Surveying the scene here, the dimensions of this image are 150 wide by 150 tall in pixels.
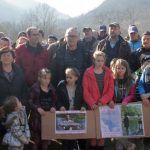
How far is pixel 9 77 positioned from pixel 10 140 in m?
1.19

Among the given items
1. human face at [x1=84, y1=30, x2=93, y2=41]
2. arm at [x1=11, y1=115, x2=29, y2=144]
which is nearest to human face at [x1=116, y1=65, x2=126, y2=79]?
arm at [x1=11, y1=115, x2=29, y2=144]

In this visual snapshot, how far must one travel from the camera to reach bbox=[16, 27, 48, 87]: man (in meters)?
7.47

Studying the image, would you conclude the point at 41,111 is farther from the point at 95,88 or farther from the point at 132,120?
the point at 132,120

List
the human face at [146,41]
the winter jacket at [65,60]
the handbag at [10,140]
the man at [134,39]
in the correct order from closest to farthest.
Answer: the handbag at [10,140]
the winter jacket at [65,60]
the human face at [146,41]
the man at [134,39]

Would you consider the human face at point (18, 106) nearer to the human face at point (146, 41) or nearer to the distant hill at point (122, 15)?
the human face at point (146, 41)

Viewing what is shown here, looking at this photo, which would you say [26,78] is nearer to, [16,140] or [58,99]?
[58,99]

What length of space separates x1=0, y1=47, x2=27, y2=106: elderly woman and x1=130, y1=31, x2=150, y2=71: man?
267 cm

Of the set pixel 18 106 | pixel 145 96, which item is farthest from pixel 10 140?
pixel 145 96

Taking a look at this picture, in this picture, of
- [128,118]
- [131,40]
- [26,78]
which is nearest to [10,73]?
[26,78]

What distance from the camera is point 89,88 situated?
7.04 m

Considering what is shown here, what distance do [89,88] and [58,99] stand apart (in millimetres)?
620

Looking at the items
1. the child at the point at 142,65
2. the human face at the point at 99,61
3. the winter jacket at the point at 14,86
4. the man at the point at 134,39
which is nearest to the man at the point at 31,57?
the winter jacket at the point at 14,86

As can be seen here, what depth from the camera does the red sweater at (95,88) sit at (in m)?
6.94

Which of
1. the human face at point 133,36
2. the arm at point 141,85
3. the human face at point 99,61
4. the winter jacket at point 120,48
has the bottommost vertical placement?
the arm at point 141,85
